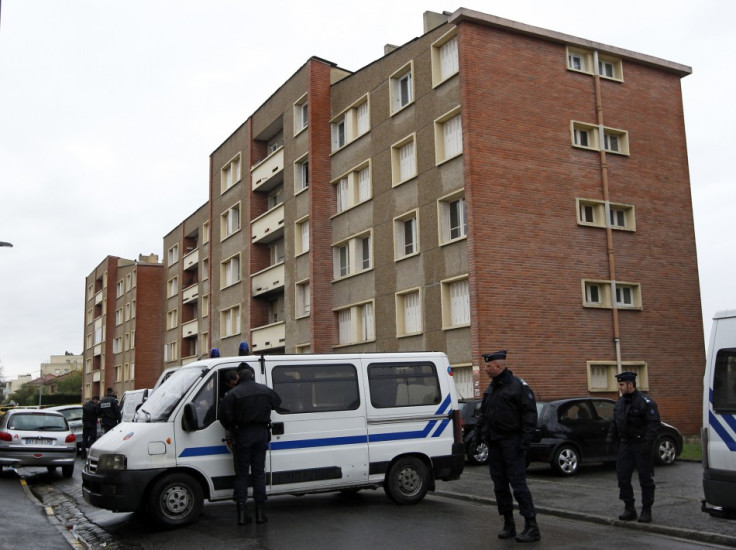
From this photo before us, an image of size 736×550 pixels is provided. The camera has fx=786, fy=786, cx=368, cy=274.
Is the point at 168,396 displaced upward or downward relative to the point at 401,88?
downward

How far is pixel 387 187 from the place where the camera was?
27.6 metres

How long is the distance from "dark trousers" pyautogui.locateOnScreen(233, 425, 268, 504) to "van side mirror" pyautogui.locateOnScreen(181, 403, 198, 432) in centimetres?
56

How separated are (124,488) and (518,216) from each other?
1626 cm

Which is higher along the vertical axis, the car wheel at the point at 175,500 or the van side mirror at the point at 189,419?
the van side mirror at the point at 189,419

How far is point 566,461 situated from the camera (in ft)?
48.2

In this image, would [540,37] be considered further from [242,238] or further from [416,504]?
[242,238]

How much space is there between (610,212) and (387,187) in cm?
758

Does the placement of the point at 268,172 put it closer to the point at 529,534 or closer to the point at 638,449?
the point at 638,449

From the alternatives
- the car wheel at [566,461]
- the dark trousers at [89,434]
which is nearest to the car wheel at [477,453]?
the car wheel at [566,461]

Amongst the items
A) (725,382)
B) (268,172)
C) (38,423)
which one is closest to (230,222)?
(268,172)

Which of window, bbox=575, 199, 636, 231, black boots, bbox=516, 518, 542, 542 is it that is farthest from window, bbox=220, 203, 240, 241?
black boots, bbox=516, 518, 542, 542

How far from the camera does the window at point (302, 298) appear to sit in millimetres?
32656

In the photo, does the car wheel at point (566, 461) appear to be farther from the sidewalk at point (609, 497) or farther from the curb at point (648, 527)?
the curb at point (648, 527)

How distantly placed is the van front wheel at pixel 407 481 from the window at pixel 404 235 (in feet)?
50.6
